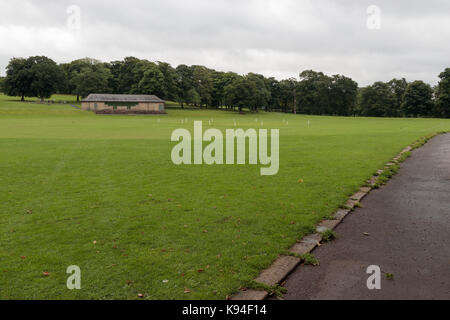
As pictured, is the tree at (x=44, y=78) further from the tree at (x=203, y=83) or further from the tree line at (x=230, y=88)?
the tree at (x=203, y=83)

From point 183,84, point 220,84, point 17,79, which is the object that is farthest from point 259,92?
point 17,79

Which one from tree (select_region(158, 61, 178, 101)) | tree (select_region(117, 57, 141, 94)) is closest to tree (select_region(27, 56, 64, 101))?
tree (select_region(117, 57, 141, 94))

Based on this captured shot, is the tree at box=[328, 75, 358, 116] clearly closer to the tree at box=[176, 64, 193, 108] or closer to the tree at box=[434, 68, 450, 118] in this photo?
the tree at box=[434, 68, 450, 118]

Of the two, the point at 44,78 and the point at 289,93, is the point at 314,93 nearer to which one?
the point at 289,93

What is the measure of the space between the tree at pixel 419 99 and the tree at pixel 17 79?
364ft

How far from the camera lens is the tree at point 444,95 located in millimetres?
89312

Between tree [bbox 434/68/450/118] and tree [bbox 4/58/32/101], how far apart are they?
379 ft

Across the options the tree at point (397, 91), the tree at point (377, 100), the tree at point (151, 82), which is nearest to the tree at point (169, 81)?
the tree at point (151, 82)

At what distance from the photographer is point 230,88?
98.2 m

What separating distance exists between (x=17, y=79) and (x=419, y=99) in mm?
116654

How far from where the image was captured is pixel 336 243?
6.40 meters

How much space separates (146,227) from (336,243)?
389cm

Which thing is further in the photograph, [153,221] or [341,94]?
[341,94]
